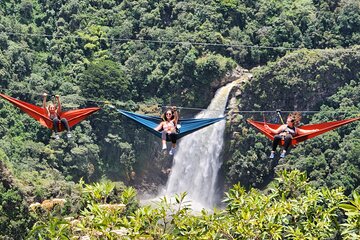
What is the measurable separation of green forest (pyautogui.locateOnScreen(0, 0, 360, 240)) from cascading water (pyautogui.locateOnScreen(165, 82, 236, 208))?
0.70 m

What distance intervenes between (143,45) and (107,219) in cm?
4471

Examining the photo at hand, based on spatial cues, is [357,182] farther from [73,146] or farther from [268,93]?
[73,146]

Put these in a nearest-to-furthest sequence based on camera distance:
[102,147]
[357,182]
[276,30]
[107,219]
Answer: [107,219] < [357,182] < [102,147] < [276,30]

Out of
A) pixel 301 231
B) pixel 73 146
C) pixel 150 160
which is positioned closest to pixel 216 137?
pixel 150 160

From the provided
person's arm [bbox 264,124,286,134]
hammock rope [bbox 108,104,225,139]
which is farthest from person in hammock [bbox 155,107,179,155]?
person's arm [bbox 264,124,286,134]

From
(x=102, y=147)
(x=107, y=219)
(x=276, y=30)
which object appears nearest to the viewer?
(x=107, y=219)

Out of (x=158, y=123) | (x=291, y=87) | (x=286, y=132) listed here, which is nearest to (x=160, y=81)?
(x=291, y=87)

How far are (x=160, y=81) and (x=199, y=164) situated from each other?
567cm

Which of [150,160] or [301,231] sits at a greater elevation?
[301,231]

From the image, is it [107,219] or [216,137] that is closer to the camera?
[107,219]

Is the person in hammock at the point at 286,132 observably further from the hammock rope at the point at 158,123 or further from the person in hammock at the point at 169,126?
the person in hammock at the point at 169,126

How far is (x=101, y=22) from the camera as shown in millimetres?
72875

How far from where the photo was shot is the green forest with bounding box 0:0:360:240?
2388 inches

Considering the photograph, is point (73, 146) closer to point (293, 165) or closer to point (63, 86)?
point (63, 86)
